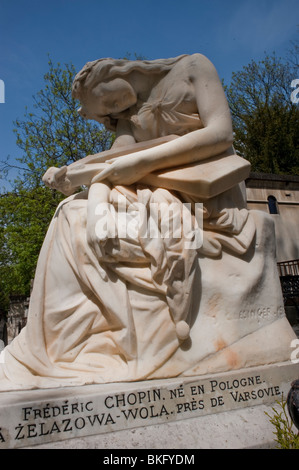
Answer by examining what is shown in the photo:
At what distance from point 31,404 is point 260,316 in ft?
6.04

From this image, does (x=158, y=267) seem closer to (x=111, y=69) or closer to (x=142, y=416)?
(x=142, y=416)

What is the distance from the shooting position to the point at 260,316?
10.5ft

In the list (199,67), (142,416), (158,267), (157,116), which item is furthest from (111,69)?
(142,416)

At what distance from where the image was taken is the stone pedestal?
2277mm

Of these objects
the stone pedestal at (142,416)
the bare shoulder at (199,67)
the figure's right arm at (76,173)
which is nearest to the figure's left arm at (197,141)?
the bare shoulder at (199,67)

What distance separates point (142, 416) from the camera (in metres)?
2.45

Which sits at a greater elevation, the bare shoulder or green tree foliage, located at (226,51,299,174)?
green tree foliage, located at (226,51,299,174)

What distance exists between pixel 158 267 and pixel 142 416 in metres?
0.99

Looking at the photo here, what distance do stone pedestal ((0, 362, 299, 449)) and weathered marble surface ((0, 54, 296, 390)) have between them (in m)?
0.15

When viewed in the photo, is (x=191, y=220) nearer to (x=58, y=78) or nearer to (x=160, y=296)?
(x=160, y=296)

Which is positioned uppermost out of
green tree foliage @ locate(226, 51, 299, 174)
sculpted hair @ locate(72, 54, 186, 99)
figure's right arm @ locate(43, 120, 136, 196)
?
green tree foliage @ locate(226, 51, 299, 174)

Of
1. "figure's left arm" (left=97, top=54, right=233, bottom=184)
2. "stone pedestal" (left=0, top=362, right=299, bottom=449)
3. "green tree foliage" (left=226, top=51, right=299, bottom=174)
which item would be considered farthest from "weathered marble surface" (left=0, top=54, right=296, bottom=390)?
"green tree foliage" (left=226, top=51, right=299, bottom=174)

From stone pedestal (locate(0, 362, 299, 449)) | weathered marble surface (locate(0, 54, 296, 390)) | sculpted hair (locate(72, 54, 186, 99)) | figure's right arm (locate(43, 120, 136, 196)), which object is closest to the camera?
stone pedestal (locate(0, 362, 299, 449))

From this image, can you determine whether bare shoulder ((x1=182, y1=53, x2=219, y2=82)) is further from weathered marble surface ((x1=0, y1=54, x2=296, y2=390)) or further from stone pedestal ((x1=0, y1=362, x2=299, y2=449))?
stone pedestal ((x1=0, y1=362, x2=299, y2=449))
